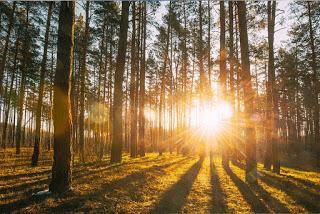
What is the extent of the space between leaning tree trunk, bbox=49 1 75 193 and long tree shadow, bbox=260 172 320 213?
645 centimetres

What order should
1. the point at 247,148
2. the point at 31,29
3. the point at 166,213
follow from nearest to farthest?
the point at 166,213 < the point at 247,148 < the point at 31,29

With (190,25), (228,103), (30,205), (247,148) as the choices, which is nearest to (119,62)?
(247,148)

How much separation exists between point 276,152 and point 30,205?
12827 millimetres

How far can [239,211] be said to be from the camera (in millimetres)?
6215

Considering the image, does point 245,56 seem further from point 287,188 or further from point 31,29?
point 31,29

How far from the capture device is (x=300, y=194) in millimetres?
8078

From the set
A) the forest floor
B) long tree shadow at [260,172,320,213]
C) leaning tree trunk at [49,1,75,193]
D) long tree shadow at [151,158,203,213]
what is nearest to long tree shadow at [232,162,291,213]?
the forest floor

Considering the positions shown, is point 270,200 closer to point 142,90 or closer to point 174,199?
point 174,199

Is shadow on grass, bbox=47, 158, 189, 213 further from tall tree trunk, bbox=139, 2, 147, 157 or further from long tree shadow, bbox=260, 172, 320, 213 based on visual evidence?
tall tree trunk, bbox=139, 2, 147, 157

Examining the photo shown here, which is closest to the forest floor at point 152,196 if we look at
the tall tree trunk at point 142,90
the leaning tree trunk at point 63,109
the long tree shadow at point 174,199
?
the long tree shadow at point 174,199

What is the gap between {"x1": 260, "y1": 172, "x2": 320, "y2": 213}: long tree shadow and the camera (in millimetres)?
6757

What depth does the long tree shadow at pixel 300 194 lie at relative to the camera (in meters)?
6.76

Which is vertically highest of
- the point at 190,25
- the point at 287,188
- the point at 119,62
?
the point at 190,25

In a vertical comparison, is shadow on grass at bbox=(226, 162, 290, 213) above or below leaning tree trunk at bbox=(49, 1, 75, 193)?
below
